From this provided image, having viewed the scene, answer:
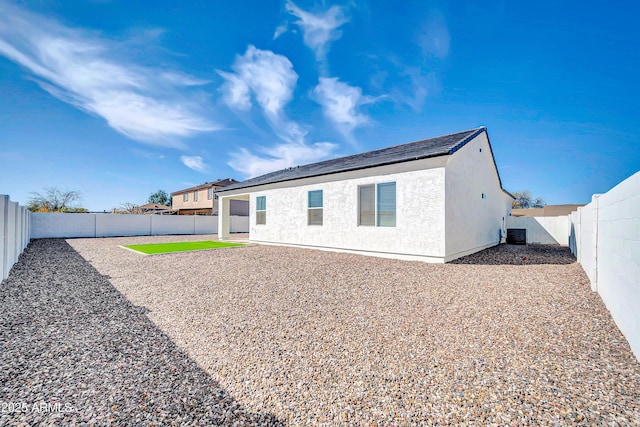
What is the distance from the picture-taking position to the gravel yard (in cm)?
181

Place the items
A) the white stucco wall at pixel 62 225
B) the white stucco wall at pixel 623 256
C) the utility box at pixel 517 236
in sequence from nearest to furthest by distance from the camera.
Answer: the white stucco wall at pixel 623 256
the utility box at pixel 517 236
the white stucco wall at pixel 62 225

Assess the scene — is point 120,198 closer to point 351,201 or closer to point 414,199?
point 351,201

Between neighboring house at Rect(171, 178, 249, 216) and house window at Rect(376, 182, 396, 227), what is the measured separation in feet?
81.9

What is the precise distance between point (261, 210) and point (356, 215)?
6056mm

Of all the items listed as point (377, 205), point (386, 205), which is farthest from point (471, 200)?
point (377, 205)

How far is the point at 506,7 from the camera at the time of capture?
791 centimetres

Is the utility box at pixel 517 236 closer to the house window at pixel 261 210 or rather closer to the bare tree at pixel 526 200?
the house window at pixel 261 210

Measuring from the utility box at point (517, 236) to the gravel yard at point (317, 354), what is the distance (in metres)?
11.4

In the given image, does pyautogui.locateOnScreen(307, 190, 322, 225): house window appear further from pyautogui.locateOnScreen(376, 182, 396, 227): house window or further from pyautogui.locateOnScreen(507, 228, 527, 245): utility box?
pyautogui.locateOnScreen(507, 228, 527, 245): utility box

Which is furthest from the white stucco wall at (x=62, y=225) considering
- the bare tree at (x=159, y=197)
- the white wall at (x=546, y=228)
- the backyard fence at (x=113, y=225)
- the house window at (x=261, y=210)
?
the bare tree at (x=159, y=197)

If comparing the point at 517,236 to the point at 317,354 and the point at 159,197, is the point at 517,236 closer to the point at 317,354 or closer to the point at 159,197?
the point at 317,354

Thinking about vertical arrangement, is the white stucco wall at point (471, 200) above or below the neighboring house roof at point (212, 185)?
below

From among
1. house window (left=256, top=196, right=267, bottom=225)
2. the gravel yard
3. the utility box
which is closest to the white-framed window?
the gravel yard

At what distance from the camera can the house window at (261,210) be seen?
43.3ft
